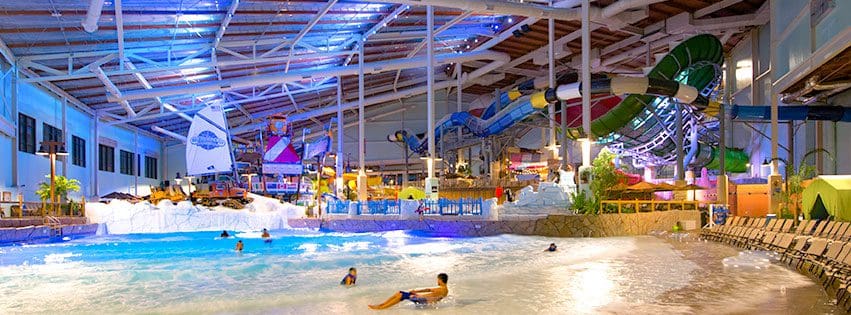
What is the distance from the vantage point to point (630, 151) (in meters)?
31.7

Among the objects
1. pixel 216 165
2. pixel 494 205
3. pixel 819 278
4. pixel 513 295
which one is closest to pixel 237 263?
pixel 513 295

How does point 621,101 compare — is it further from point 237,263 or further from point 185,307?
point 185,307

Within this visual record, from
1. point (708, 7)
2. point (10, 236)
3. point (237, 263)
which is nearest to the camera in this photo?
point (237, 263)

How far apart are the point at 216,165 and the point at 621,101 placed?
1663 cm

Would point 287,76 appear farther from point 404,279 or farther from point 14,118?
point 404,279

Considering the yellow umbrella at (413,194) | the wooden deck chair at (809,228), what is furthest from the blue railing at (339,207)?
the wooden deck chair at (809,228)

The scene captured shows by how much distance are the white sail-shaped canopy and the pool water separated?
8.32 meters

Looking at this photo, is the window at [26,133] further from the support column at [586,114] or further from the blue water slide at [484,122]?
the support column at [586,114]

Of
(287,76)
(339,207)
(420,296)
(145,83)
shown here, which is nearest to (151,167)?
(287,76)

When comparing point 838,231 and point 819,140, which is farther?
point 819,140

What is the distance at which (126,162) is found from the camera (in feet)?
124

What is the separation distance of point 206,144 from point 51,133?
6.24 metres

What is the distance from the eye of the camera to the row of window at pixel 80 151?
2362cm

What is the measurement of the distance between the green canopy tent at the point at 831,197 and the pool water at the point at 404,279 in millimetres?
2216
